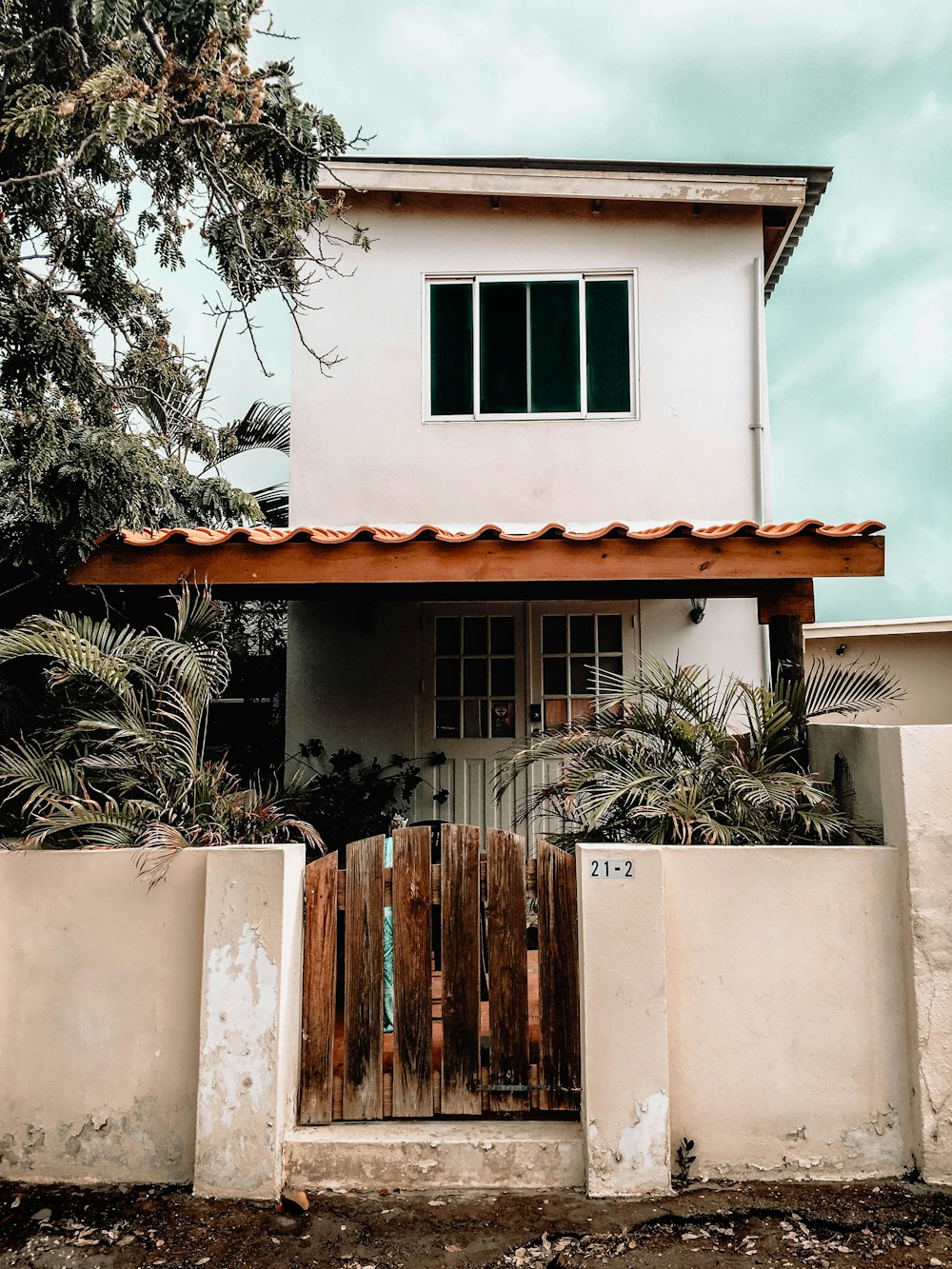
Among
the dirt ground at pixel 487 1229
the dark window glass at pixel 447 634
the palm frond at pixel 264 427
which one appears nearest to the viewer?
the dirt ground at pixel 487 1229

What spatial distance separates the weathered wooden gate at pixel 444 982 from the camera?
4059 millimetres

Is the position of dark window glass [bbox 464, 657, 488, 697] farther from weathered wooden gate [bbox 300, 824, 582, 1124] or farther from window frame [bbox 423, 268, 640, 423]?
weathered wooden gate [bbox 300, 824, 582, 1124]

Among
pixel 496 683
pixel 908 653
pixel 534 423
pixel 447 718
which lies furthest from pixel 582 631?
pixel 908 653

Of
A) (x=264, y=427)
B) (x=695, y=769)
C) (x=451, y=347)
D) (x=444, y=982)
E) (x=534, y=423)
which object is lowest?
(x=444, y=982)

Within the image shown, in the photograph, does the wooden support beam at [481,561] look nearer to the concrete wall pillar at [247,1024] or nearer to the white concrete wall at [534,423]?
the concrete wall pillar at [247,1024]

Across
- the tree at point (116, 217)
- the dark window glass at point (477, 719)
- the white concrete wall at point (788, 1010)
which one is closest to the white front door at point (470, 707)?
the dark window glass at point (477, 719)

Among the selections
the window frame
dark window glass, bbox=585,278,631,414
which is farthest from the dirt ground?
dark window glass, bbox=585,278,631,414

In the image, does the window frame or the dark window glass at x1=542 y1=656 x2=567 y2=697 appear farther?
the window frame

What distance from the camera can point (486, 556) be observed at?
5.55 meters

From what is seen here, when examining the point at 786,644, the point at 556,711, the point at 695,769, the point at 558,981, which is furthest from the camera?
the point at 556,711

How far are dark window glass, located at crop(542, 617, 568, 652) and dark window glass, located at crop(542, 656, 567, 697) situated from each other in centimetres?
9

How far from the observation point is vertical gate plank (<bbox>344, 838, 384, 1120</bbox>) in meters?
4.06

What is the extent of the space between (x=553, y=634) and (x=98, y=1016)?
5048 mm

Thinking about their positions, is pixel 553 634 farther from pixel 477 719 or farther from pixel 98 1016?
pixel 98 1016
